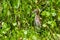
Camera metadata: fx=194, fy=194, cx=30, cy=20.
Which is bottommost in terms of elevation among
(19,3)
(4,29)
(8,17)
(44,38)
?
(44,38)

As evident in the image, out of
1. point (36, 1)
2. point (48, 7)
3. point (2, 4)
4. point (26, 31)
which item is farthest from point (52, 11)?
point (2, 4)

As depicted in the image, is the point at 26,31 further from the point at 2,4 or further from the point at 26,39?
the point at 2,4

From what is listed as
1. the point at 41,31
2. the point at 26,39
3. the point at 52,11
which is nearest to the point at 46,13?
the point at 52,11

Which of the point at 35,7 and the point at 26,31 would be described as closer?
the point at 26,31

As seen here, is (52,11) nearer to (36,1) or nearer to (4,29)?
(36,1)

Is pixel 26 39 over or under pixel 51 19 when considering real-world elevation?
under

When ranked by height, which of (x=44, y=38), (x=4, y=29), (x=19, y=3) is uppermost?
(x=19, y=3)
